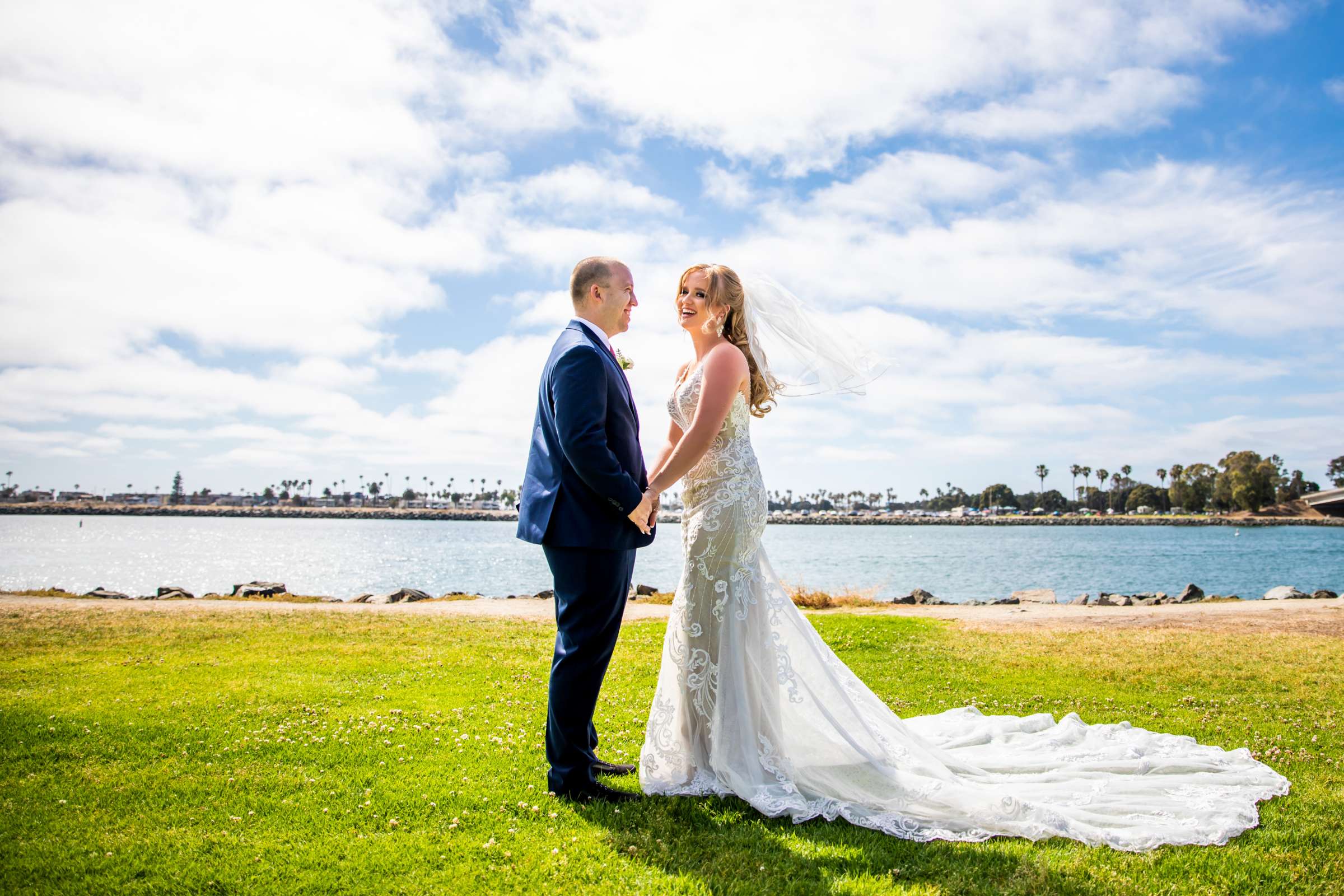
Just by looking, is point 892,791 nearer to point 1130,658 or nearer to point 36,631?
point 1130,658

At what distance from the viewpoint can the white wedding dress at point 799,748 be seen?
4973 mm

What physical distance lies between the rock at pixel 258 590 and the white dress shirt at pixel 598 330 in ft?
76.7

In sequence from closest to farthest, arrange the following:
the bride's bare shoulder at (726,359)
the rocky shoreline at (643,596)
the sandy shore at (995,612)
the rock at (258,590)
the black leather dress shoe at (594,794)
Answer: the black leather dress shoe at (594,794), the bride's bare shoulder at (726,359), the sandy shore at (995,612), the rocky shoreline at (643,596), the rock at (258,590)

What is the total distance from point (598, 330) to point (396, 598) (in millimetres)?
21204

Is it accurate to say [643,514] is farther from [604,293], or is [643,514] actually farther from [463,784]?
[463,784]

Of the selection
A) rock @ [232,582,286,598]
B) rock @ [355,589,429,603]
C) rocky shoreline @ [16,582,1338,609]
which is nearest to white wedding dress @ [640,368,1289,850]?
rocky shoreline @ [16,582,1338,609]

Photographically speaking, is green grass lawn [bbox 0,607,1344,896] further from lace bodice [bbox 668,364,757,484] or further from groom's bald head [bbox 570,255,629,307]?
groom's bald head [bbox 570,255,629,307]

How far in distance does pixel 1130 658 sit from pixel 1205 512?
673 ft

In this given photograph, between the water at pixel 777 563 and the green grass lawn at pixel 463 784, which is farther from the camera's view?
the water at pixel 777 563

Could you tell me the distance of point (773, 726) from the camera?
537 cm

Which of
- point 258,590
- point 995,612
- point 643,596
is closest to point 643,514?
point 995,612

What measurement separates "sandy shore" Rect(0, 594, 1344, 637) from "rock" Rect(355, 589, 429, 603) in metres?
1.98

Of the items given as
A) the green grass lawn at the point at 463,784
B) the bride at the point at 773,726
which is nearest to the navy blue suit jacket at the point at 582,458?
the bride at the point at 773,726

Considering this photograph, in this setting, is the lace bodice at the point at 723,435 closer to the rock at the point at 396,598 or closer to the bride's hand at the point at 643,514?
the bride's hand at the point at 643,514
